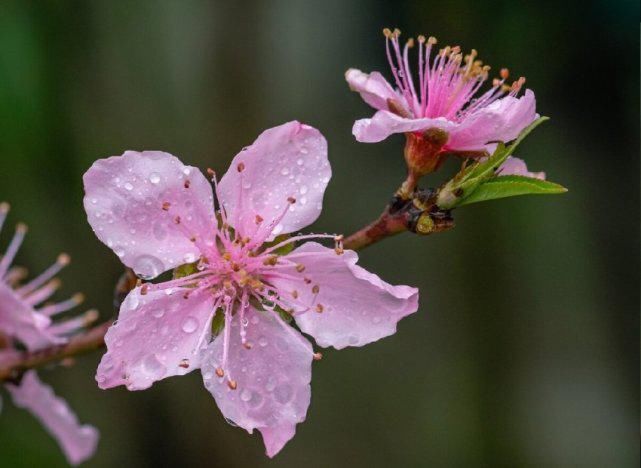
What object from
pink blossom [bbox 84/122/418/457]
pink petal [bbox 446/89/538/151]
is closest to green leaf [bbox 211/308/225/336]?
pink blossom [bbox 84/122/418/457]

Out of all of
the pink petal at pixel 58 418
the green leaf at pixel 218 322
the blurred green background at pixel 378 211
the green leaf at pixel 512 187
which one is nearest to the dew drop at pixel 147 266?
the green leaf at pixel 218 322

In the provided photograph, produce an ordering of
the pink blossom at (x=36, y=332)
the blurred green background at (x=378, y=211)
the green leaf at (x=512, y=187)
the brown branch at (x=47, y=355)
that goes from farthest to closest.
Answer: the blurred green background at (x=378, y=211) < the pink blossom at (x=36, y=332) < the brown branch at (x=47, y=355) < the green leaf at (x=512, y=187)

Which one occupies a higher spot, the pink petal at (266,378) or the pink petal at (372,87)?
the pink petal at (372,87)

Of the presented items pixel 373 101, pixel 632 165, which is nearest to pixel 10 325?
pixel 373 101

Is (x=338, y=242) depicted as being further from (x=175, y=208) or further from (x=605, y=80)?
(x=605, y=80)

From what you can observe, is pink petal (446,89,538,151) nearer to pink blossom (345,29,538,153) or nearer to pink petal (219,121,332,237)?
pink blossom (345,29,538,153)

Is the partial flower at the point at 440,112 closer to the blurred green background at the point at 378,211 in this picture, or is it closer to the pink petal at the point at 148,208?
the pink petal at the point at 148,208
